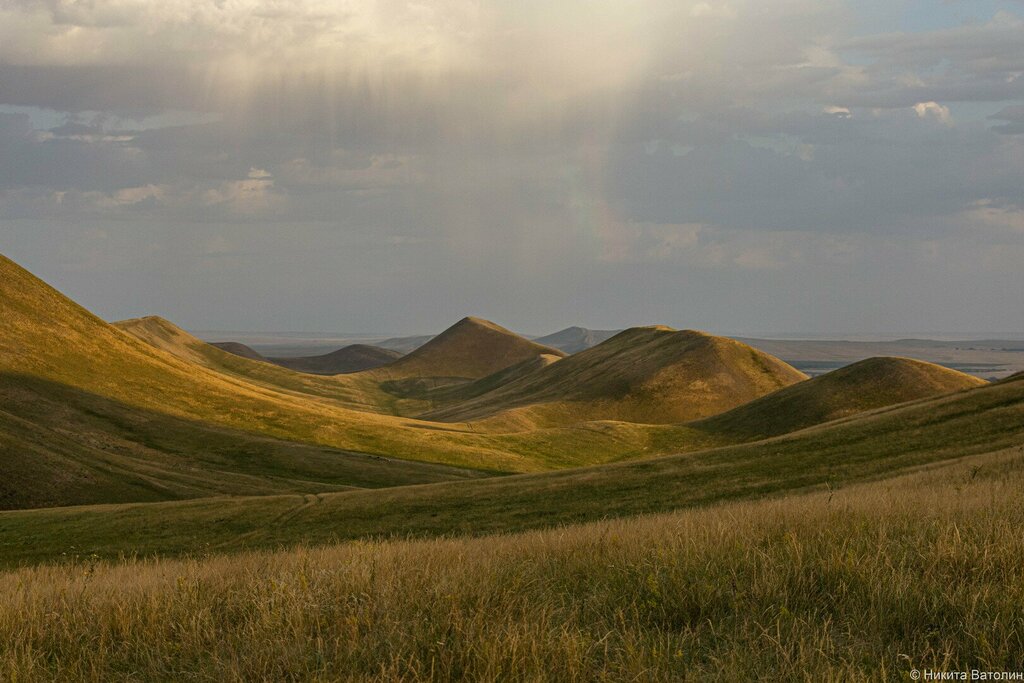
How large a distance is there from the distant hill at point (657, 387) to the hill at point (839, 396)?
33363 millimetres

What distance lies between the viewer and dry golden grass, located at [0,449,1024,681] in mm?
6941

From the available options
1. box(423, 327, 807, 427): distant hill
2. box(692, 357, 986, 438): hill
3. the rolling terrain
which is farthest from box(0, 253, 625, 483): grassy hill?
box(423, 327, 807, 427): distant hill

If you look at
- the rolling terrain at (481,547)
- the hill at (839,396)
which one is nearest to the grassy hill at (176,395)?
the rolling terrain at (481,547)

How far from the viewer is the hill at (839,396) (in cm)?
11962

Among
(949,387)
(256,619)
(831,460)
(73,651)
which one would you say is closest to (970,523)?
(256,619)

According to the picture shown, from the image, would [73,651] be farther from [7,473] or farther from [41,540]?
[7,473]

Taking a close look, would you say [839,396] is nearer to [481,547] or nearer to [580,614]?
[481,547]

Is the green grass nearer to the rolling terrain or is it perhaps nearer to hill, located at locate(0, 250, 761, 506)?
hill, located at locate(0, 250, 761, 506)

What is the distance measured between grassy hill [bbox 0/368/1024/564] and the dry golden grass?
24572mm

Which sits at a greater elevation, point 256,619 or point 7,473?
point 256,619

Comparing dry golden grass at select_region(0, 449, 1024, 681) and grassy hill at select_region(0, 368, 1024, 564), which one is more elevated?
dry golden grass at select_region(0, 449, 1024, 681)

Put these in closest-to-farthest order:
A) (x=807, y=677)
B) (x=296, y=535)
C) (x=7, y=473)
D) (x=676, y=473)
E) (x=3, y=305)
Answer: (x=807, y=677) < (x=296, y=535) < (x=676, y=473) < (x=7, y=473) < (x=3, y=305)

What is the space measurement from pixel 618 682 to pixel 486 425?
138402mm

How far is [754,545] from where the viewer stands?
10.3m
